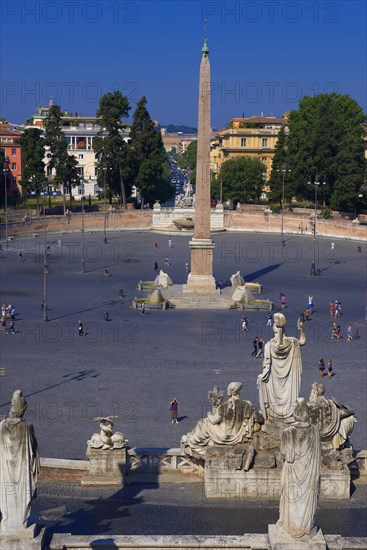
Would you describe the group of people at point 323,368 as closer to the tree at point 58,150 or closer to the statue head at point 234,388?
the statue head at point 234,388

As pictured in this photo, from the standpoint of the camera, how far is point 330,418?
12.3 m

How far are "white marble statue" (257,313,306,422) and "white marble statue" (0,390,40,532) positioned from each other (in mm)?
5084

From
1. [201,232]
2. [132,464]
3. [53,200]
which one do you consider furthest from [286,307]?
[53,200]

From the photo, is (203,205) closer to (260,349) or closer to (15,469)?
(260,349)

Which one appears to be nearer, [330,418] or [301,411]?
[301,411]

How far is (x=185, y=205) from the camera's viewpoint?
73.2 metres

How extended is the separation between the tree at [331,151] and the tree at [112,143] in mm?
15143

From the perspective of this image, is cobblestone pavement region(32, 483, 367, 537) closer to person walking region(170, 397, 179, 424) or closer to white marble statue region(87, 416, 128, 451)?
white marble statue region(87, 416, 128, 451)

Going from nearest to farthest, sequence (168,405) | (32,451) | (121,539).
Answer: (32,451) < (121,539) < (168,405)

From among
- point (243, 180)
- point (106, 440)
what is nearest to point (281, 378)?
point (106, 440)

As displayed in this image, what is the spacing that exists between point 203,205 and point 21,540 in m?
33.8

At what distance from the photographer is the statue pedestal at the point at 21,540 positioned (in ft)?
25.0

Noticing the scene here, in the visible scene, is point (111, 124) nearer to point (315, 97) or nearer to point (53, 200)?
point (53, 200)

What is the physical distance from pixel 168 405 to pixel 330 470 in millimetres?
10977
